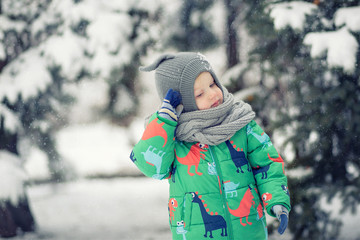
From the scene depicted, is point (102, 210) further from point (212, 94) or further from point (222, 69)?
point (212, 94)

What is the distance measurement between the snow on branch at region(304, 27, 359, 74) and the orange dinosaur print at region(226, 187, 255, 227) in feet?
4.84

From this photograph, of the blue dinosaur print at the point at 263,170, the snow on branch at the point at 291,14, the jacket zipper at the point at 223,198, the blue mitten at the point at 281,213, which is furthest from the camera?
the snow on branch at the point at 291,14

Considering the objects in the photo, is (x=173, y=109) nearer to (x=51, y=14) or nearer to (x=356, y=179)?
(x=356, y=179)

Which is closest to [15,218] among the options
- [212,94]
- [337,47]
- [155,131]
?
[155,131]

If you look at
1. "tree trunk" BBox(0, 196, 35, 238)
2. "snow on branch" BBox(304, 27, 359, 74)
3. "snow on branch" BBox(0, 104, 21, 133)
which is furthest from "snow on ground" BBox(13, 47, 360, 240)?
"snow on branch" BBox(304, 27, 359, 74)

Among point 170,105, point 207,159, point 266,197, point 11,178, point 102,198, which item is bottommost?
point 102,198

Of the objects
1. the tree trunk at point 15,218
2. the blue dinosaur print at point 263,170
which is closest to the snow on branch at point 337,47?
the blue dinosaur print at point 263,170

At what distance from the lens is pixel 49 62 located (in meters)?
4.77

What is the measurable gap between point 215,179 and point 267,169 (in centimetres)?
29

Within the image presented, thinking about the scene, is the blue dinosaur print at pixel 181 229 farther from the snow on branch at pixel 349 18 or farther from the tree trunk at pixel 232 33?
the tree trunk at pixel 232 33

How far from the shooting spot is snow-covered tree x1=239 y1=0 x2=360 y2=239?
10.4ft

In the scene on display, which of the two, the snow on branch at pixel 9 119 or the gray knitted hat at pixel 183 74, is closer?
the gray knitted hat at pixel 183 74

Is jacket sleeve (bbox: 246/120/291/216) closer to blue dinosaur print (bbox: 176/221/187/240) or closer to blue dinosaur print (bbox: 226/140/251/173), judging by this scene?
blue dinosaur print (bbox: 226/140/251/173)

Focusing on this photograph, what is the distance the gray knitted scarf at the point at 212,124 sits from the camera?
1931 mm
